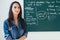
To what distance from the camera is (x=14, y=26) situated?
9.07ft

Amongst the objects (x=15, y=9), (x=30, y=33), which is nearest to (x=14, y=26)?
(x=15, y=9)

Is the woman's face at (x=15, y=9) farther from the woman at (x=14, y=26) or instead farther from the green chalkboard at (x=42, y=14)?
the green chalkboard at (x=42, y=14)

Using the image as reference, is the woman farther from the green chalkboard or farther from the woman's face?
the green chalkboard

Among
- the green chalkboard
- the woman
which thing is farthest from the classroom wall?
the woman

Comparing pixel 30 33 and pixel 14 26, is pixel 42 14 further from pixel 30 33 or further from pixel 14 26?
pixel 14 26

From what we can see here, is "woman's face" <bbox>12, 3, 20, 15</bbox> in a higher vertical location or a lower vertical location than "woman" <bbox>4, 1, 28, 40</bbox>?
higher

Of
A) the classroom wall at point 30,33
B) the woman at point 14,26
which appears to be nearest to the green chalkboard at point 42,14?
the classroom wall at point 30,33

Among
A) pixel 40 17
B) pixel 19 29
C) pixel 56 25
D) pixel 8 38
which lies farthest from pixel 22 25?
pixel 56 25

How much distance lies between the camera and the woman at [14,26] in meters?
2.73

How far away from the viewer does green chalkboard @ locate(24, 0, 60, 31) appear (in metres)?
3.58

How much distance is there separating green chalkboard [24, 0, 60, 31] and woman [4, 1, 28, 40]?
29.3 inches

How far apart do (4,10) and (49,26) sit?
1174 millimetres

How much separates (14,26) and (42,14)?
1047 millimetres

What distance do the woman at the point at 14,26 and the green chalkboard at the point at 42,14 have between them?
0.74 meters
